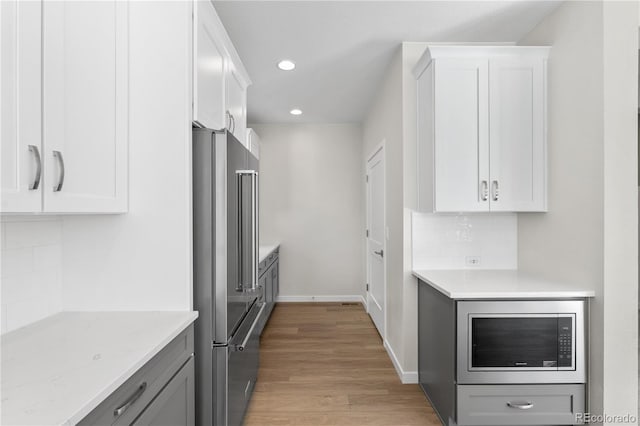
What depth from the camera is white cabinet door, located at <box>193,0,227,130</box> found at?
173cm

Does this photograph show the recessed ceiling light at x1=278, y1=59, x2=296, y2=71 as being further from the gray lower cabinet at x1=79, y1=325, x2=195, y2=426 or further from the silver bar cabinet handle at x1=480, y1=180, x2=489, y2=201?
the gray lower cabinet at x1=79, y1=325, x2=195, y2=426

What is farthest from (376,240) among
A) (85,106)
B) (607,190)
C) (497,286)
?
(85,106)

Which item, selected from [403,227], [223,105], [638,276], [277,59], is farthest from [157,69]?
[638,276]

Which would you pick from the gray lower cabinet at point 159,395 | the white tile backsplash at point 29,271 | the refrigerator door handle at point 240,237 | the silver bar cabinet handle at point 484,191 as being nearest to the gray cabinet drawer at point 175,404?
the gray lower cabinet at point 159,395

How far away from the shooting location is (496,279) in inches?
92.5

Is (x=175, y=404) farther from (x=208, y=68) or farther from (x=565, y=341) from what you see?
(x=565, y=341)

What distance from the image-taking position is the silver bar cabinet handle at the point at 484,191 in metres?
2.43

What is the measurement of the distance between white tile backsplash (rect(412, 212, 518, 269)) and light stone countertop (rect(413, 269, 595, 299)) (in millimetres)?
157

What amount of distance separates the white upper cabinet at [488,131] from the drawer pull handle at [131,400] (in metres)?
1.93

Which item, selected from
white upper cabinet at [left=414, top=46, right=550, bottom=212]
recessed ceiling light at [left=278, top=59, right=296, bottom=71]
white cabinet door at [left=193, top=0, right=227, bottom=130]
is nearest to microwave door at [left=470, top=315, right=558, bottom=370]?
white upper cabinet at [left=414, top=46, right=550, bottom=212]

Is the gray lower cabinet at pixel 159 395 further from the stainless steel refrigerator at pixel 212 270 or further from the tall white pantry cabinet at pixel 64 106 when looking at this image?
the tall white pantry cabinet at pixel 64 106

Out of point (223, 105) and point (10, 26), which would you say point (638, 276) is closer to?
point (223, 105)

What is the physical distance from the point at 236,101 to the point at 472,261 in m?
2.15

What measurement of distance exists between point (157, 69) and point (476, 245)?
95.3 inches
